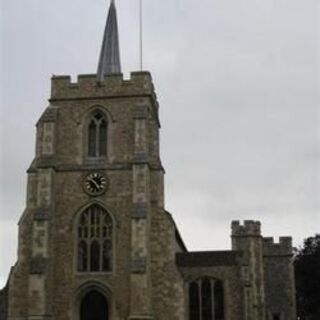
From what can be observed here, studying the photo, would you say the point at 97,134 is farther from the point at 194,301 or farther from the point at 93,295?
the point at 194,301

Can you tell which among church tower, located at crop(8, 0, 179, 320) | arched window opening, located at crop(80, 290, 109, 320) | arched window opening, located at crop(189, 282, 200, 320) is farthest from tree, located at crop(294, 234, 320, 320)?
arched window opening, located at crop(80, 290, 109, 320)

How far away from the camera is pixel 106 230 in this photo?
1318 inches

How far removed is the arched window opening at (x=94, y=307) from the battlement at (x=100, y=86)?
10329 mm

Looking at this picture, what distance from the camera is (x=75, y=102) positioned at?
3559cm

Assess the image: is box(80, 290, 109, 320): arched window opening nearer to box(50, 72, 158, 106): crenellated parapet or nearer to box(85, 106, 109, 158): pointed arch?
box(85, 106, 109, 158): pointed arch

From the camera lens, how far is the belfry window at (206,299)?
35875mm

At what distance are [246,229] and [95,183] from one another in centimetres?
1377

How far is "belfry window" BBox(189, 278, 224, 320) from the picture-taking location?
1412 inches

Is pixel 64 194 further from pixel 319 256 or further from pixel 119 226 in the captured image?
pixel 319 256

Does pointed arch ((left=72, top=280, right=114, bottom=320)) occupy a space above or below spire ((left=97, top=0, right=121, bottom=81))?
below

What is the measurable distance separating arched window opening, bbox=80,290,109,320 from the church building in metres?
0.05

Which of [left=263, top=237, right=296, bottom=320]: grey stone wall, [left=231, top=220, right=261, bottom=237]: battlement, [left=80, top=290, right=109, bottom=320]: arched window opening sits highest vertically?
[left=231, top=220, right=261, bottom=237]: battlement

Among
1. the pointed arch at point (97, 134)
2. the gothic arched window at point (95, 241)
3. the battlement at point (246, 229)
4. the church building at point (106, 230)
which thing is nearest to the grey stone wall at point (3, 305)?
the church building at point (106, 230)

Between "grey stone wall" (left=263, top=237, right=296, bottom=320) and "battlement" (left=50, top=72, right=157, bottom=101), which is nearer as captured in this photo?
"battlement" (left=50, top=72, right=157, bottom=101)
